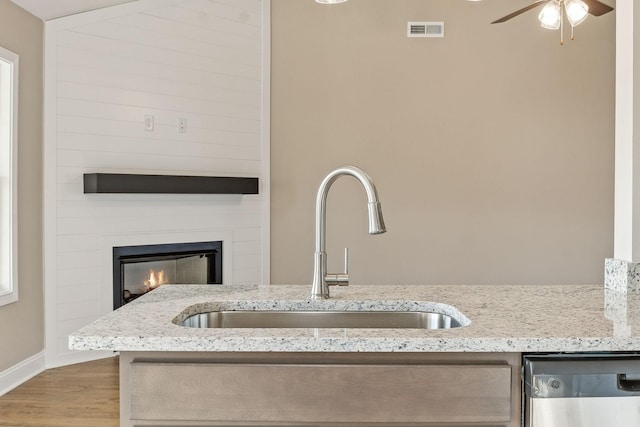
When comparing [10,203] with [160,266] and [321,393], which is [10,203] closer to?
[160,266]

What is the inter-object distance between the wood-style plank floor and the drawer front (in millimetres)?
2143

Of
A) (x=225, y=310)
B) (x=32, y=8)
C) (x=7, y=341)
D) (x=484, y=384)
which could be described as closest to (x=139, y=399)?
(x=225, y=310)

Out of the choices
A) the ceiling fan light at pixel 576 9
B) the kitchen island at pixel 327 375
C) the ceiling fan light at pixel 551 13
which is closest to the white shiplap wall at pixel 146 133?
the ceiling fan light at pixel 551 13

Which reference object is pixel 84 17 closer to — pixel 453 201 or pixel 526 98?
pixel 453 201

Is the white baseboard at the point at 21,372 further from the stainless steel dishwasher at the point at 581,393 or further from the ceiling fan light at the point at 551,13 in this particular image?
the ceiling fan light at the point at 551,13

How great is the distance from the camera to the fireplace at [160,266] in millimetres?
4652

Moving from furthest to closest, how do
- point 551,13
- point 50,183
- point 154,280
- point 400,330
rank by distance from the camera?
point 154,280
point 50,183
point 551,13
point 400,330

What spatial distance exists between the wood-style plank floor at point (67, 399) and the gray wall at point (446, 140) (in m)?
1.77

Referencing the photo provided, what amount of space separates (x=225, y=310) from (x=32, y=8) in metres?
3.19

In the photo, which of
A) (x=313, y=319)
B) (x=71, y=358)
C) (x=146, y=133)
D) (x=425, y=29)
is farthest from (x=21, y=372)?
(x=425, y=29)

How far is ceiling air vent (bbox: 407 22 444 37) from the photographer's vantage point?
17.5 ft

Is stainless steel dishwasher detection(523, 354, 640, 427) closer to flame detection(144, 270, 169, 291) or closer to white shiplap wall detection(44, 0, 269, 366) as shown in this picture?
white shiplap wall detection(44, 0, 269, 366)

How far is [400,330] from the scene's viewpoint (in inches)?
58.1

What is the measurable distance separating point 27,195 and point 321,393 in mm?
3381
